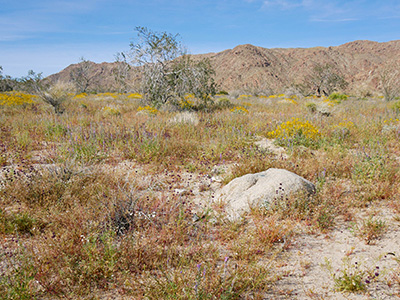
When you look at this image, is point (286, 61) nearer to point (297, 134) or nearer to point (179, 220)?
point (297, 134)

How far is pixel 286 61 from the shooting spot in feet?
349

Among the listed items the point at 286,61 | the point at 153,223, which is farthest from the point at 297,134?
the point at 286,61

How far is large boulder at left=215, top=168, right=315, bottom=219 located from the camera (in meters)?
3.56

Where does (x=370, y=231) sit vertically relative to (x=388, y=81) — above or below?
below

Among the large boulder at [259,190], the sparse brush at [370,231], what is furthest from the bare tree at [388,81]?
the sparse brush at [370,231]

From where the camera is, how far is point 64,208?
10.9ft

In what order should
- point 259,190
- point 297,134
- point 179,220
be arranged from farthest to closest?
point 297,134
point 259,190
point 179,220

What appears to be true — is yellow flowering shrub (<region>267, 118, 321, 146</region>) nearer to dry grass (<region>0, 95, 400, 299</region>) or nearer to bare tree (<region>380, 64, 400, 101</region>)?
dry grass (<region>0, 95, 400, 299</region>)

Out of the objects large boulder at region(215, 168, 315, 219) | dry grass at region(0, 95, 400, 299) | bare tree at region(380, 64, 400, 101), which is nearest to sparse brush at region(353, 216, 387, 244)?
dry grass at region(0, 95, 400, 299)

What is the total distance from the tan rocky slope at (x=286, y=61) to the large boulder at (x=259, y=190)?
83698 mm

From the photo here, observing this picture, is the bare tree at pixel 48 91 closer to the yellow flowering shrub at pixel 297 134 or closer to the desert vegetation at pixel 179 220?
the desert vegetation at pixel 179 220

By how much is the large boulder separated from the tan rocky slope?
83.7 meters

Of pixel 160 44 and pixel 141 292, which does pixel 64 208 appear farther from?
pixel 160 44

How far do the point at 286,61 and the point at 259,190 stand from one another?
115 metres
